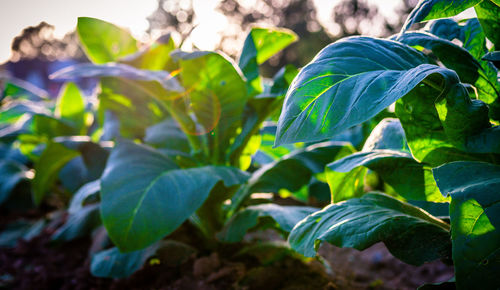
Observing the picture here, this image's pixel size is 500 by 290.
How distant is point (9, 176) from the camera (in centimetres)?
339

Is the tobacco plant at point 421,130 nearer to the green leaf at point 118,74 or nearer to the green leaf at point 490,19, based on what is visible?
the green leaf at point 490,19

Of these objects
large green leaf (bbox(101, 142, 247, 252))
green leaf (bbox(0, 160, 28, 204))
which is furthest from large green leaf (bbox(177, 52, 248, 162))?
green leaf (bbox(0, 160, 28, 204))

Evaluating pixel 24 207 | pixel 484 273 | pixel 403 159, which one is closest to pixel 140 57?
pixel 403 159

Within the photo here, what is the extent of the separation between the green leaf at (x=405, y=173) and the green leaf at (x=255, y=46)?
92cm

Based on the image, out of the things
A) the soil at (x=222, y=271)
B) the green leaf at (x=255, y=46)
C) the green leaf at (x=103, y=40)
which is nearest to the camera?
the soil at (x=222, y=271)

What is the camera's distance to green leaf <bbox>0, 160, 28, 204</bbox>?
10.6 ft

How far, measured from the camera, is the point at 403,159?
1.22 metres

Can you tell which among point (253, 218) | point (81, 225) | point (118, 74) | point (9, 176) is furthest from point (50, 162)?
point (253, 218)

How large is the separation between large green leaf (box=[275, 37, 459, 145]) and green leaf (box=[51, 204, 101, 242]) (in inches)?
72.5

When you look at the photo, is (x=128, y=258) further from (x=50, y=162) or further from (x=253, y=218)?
(x=50, y=162)

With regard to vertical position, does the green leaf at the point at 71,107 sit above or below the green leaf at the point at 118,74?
below

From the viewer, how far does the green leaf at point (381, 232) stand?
3.35 ft

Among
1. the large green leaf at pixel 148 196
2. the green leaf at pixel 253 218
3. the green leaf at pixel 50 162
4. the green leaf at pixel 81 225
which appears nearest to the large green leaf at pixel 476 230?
the green leaf at pixel 253 218

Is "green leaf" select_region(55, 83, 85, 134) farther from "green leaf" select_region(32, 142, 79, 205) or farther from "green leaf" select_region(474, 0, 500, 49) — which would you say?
"green leaf" select_region(474, 0, 500, 49)
